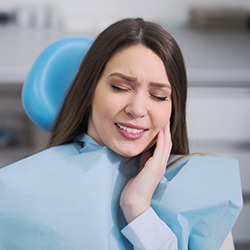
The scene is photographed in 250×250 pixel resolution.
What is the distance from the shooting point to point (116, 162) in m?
1.06

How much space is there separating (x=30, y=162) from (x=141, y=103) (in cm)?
22

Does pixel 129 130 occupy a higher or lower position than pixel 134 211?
higher

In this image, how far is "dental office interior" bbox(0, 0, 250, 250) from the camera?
217cm

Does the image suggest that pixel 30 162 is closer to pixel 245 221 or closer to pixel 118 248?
pixel 118 248

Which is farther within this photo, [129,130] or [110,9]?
[110,9]

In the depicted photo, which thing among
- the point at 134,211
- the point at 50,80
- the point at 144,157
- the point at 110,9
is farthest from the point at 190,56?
the point at 134,211

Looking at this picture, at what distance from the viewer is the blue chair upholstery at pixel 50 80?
1.29 metres

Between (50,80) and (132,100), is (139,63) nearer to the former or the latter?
(132,100)

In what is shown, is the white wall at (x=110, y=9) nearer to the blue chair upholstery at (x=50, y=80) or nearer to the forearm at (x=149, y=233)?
the blue chair upholstery at (x=50, y=80)

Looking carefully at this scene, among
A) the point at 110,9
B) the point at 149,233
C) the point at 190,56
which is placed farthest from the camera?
the point at 110,9

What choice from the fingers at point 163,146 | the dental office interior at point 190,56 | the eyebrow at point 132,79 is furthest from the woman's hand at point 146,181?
the dental office interior at point 190,56

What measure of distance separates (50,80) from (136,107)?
39 centimetres

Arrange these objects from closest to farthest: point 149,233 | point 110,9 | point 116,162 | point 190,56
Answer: point 149,233 → point 116,162 → point 190,56 → point 110,9

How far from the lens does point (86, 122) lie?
111cm
